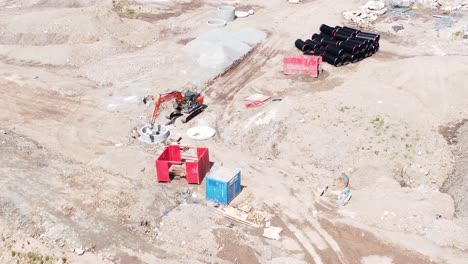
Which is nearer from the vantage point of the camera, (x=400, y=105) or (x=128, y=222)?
(x=128, y=222)

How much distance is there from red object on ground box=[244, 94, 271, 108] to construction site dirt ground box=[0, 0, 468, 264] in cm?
34

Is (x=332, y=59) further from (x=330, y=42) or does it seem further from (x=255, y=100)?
(x=255, y=100)

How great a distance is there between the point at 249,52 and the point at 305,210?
1583cm

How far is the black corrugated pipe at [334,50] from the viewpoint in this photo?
97.7ft

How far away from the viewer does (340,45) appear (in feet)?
99.5

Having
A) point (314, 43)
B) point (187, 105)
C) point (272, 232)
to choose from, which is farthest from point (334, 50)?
point (272, 232)

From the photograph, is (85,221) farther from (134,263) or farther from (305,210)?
(305,210)

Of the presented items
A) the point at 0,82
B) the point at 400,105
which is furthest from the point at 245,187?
the point at 0,82

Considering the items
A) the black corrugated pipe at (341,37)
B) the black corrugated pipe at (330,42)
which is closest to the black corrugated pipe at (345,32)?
the black corrugated pipe at (341,37)

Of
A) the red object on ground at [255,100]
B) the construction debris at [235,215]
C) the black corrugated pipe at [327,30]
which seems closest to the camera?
the construction debris at [235,215]

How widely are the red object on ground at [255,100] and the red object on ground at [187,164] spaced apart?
4.97 metres

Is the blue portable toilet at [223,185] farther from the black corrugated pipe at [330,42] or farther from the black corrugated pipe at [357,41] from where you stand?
the black corrugated pipe at [357,41]

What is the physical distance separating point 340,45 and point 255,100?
7.73 metres

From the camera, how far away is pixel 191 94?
26375 millimetres
